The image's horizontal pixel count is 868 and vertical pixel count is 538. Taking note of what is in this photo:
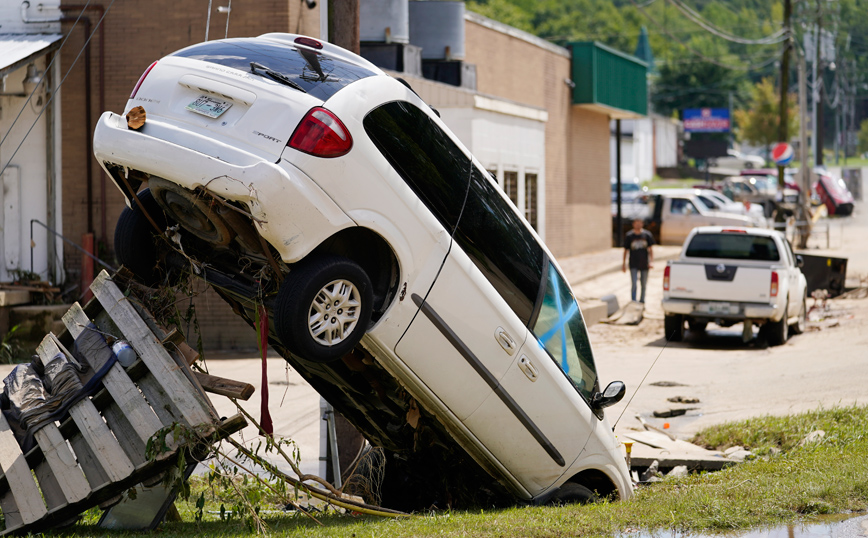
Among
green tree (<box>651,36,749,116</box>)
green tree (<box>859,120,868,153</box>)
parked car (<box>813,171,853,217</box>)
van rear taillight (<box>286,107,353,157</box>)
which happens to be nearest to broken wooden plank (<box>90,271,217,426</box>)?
van rear taillight (<box>286,107,353,157</box>)

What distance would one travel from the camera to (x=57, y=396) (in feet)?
17.9

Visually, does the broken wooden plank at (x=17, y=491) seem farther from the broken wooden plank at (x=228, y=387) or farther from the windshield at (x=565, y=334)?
the windshield at (x=565, y=334)

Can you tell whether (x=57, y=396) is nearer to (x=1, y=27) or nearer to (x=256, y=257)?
(x=256, y=257)

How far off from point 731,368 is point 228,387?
980cm

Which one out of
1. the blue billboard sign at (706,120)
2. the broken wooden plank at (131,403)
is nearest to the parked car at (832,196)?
the broken wooden plank at (131,403)

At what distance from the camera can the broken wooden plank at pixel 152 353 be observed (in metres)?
5.20

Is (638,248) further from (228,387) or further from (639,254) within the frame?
(228,387)

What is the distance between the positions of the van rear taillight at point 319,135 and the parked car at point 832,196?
4192 centimetres

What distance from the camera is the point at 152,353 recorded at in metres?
5.46

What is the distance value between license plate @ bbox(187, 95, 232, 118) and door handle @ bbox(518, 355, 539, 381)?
7.47 feet

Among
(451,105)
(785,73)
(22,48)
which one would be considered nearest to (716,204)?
(785,73)

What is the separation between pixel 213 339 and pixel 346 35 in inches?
319

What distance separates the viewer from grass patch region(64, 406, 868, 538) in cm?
543

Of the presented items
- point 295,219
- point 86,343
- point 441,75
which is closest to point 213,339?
point 441,75
